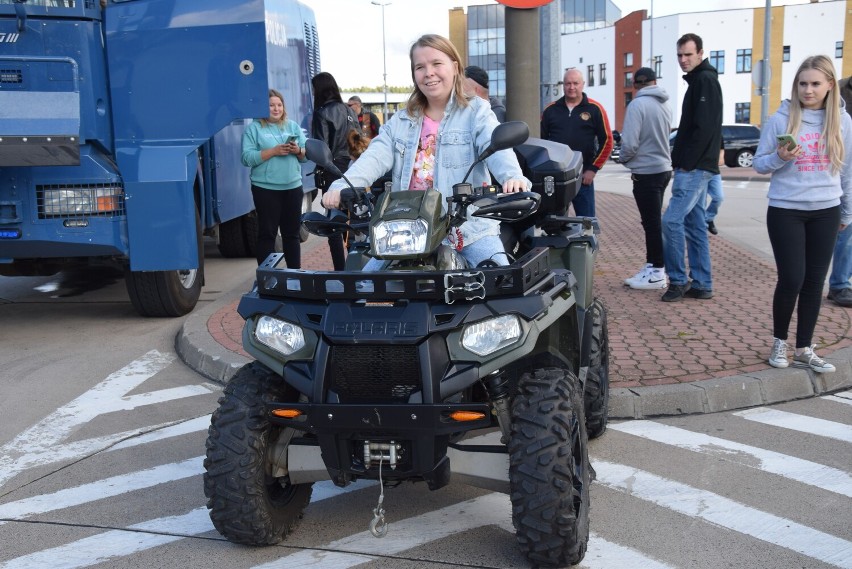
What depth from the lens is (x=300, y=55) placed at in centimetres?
1326

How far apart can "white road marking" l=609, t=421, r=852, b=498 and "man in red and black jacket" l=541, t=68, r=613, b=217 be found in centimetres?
420

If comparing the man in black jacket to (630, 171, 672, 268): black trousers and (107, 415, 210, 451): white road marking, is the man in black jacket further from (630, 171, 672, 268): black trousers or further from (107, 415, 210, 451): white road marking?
(107, 415, 210, 451): white road marking

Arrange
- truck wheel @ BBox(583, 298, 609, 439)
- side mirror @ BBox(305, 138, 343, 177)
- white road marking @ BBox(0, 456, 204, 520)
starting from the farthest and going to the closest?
truck wheel @ BBox(583, 298, 609, 439) → white road marking @ BBox(0, 456, 204, 520) → side mirror @ BBox(305, 138, 343, 177)

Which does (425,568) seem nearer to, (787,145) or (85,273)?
(787,145)

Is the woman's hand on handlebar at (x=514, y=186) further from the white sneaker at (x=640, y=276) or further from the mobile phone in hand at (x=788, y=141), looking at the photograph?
the white sneaker at (x=640, y=276)

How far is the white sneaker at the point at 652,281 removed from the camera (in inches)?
352

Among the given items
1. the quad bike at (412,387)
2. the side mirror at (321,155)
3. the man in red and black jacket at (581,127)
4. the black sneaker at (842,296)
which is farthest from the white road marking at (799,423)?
the man in red and black jacket at (581,127)

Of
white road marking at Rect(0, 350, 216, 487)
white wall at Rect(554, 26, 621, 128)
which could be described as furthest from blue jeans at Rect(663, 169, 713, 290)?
white wall at Rect(554, 26, 621, 128)

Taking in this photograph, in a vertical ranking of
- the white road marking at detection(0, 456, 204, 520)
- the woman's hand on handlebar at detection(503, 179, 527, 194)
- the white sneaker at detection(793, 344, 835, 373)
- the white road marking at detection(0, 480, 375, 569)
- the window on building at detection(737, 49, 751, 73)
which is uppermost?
the window on building at detection(737, 49, 751, 73)

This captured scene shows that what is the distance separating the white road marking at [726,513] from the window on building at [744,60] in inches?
2969

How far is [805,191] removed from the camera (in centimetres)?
597

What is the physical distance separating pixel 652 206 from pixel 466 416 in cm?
589

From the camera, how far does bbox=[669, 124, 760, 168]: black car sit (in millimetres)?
36469

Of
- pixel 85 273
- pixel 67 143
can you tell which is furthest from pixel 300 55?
pixel 67 143
